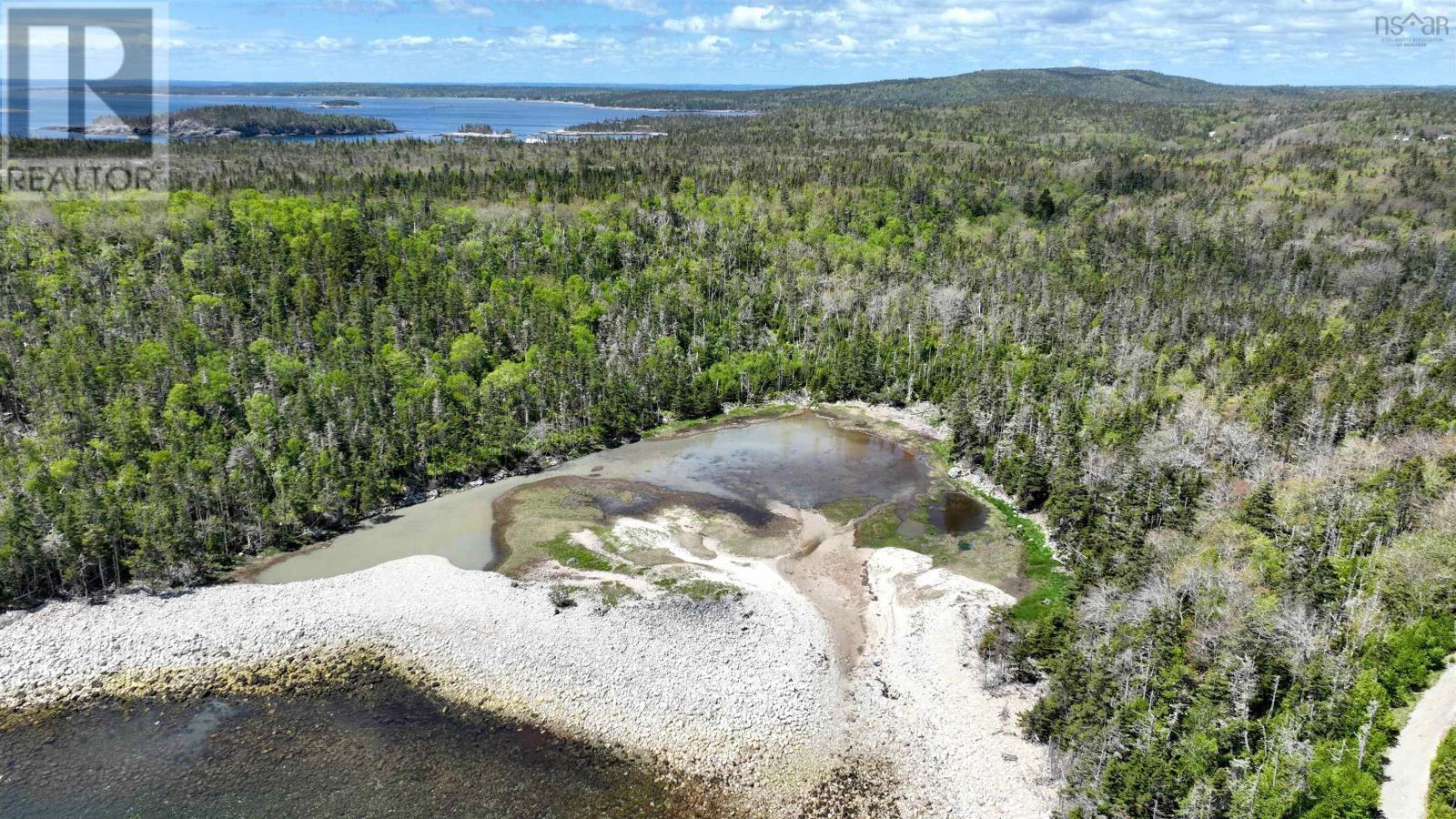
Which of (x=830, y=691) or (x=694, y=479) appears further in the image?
(x=694, y=479)

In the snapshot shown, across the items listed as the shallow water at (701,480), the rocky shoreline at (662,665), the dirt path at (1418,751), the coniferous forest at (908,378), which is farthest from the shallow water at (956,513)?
the dirt path at (1418,751)

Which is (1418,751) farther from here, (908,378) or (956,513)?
(908,378)

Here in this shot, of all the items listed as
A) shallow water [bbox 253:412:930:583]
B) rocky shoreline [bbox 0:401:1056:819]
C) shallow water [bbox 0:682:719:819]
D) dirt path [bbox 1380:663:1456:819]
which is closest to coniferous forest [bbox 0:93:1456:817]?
dirt path [bbox 1380:663:1456:819]

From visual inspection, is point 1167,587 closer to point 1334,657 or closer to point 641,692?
point 1334,657

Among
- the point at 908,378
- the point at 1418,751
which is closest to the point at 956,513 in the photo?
the point at 908,378

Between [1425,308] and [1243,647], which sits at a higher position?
[1425,308]

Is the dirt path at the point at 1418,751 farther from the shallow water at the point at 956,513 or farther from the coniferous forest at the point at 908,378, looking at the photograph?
the shallow water at the point at 956,513

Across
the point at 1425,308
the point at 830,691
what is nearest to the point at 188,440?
the point at 830,691
